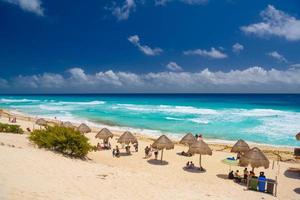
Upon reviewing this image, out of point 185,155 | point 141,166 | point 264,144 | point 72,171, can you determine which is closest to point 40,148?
point 72,171

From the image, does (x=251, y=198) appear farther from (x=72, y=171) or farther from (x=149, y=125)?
(x=149, y=125)

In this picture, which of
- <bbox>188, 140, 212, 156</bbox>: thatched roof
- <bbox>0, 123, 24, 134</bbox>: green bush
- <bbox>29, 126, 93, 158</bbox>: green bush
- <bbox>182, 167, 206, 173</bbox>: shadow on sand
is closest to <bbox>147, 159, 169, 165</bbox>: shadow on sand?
<bbox>182, 167, 206, 173</bbox>: shadow on sand

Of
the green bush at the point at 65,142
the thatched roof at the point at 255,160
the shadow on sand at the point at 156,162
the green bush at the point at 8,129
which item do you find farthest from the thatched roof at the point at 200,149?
the green bush at the point at 8,129

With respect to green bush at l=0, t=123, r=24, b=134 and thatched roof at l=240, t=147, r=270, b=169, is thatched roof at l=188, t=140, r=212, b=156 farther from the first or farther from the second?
green bush at l=0, t=123, r=24, b=134

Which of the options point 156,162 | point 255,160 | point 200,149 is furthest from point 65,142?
point 255,160

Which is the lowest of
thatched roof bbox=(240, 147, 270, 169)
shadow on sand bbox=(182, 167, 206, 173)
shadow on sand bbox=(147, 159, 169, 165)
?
shadow on sand bbox=(182, 167, 206, 173)

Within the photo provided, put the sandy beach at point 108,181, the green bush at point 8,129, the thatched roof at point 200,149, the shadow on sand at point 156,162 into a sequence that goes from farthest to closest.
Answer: the green bush at point 8,129
the shadow on sand at point 156,162
the thatched roof at point 200,149
the sandy beach at point 108,181

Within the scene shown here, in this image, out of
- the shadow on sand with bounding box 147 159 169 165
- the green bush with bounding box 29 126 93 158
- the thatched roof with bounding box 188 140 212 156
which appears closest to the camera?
the green bush with bounding box 29 126 93 158

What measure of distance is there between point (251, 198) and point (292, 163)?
8421 millimetres

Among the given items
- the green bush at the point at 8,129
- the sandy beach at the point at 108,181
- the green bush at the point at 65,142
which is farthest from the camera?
the green bush at the point at 8,129

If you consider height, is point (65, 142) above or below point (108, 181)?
above

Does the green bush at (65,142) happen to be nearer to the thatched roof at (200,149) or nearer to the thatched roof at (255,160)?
the thatched roof at (200,149)

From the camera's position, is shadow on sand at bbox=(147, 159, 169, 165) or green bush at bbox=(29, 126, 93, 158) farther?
shadow on sand at bbox=(147, 159, 169, 165)

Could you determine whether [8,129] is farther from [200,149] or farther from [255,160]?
[255,160]
